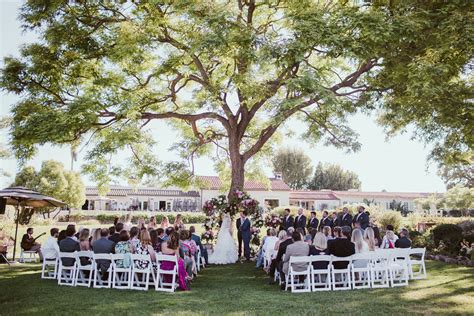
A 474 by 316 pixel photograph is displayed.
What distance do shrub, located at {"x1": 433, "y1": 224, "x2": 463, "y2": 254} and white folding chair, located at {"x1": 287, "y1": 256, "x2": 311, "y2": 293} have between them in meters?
8.39

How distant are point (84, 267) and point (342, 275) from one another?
20.9ft

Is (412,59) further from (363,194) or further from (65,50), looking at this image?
(363,194)

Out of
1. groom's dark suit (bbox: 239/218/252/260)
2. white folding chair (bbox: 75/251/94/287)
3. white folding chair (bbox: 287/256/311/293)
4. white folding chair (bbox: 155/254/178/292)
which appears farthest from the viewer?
groom's dark suit (bbox: 239/218/252/260)

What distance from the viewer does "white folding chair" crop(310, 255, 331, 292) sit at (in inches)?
382

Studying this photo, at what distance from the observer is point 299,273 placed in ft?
31.6

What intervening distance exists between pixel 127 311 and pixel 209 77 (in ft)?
41.1

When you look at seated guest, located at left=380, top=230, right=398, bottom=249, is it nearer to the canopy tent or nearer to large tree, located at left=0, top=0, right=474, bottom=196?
large tree, located at left=0, top=0, right=474, bottom=196

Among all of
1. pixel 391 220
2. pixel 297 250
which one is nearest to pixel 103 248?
pixel 297 250

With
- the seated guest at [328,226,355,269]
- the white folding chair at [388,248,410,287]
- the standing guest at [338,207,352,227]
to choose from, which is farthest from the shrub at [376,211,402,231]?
the seated guest at [328,226,355,269]

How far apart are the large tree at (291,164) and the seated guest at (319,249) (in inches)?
2121

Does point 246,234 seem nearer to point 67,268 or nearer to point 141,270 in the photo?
point 141,270

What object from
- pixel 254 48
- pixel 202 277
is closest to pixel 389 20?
pixel 254 48

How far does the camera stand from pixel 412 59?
39.7 feet

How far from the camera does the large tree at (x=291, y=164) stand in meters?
65.6
